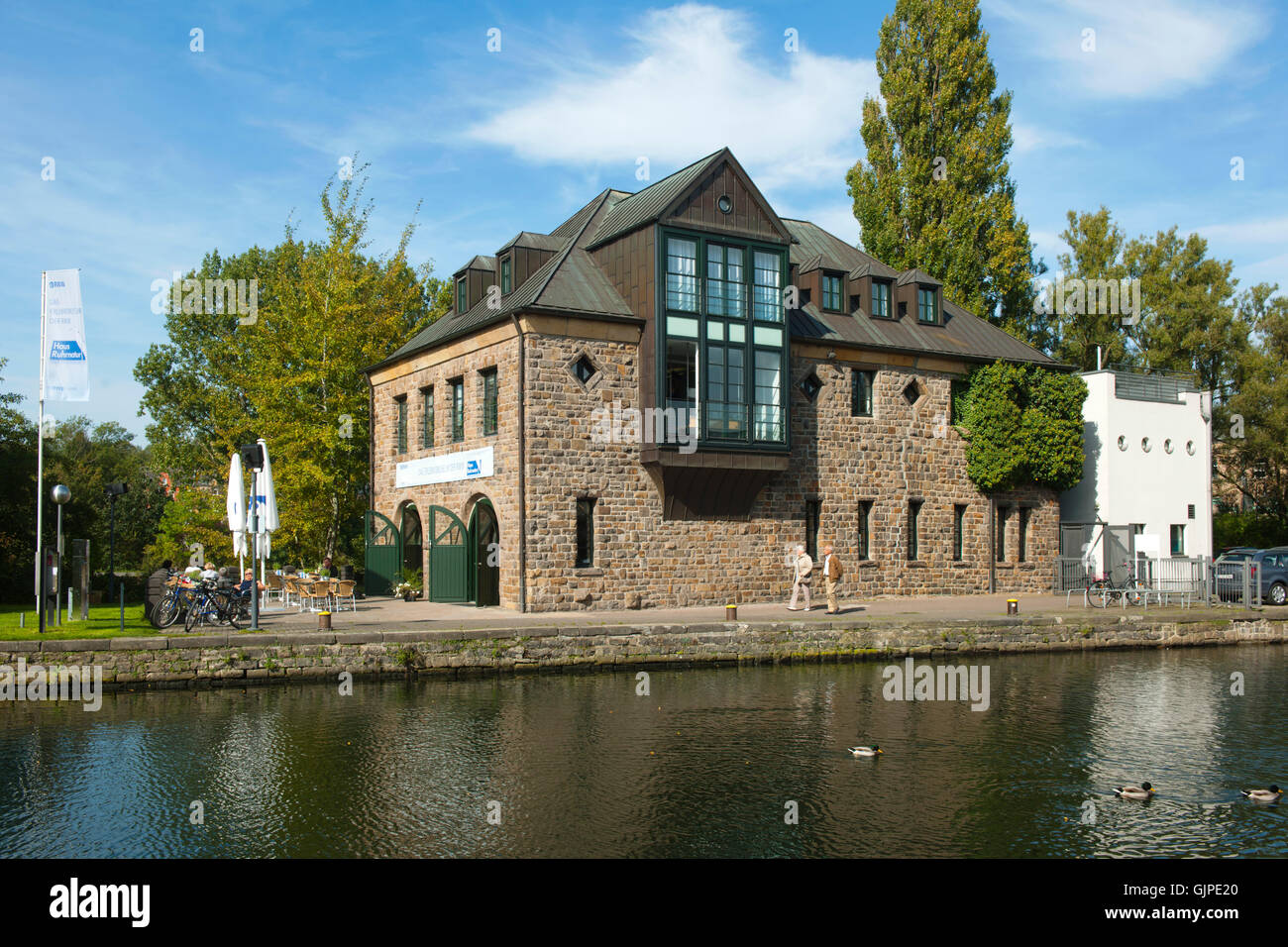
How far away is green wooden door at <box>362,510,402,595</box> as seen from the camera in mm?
28719

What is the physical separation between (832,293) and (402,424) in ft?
40.7

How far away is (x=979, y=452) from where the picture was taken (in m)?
28.8

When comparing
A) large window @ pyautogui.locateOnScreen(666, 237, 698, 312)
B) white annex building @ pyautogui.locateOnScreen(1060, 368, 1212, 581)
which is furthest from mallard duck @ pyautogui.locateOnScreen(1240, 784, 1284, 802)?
white annex building @ pyautogui.locateOnScreen(1060, 368, 1212, 581)

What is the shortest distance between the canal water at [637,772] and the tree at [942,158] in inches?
926

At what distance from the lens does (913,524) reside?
28.3 m

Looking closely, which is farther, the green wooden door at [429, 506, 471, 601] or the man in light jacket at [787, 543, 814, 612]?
the green wooden door at [429, 506, 471, 601]

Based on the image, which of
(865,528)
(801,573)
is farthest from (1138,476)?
(801,573)

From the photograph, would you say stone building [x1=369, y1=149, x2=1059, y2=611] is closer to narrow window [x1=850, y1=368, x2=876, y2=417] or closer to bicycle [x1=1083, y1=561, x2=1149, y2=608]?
narrow window [x1=850, y1=368, x2=876, y2=417]

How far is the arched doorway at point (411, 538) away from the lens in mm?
28859

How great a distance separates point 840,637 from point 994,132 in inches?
964

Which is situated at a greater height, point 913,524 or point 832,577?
point 913,524
